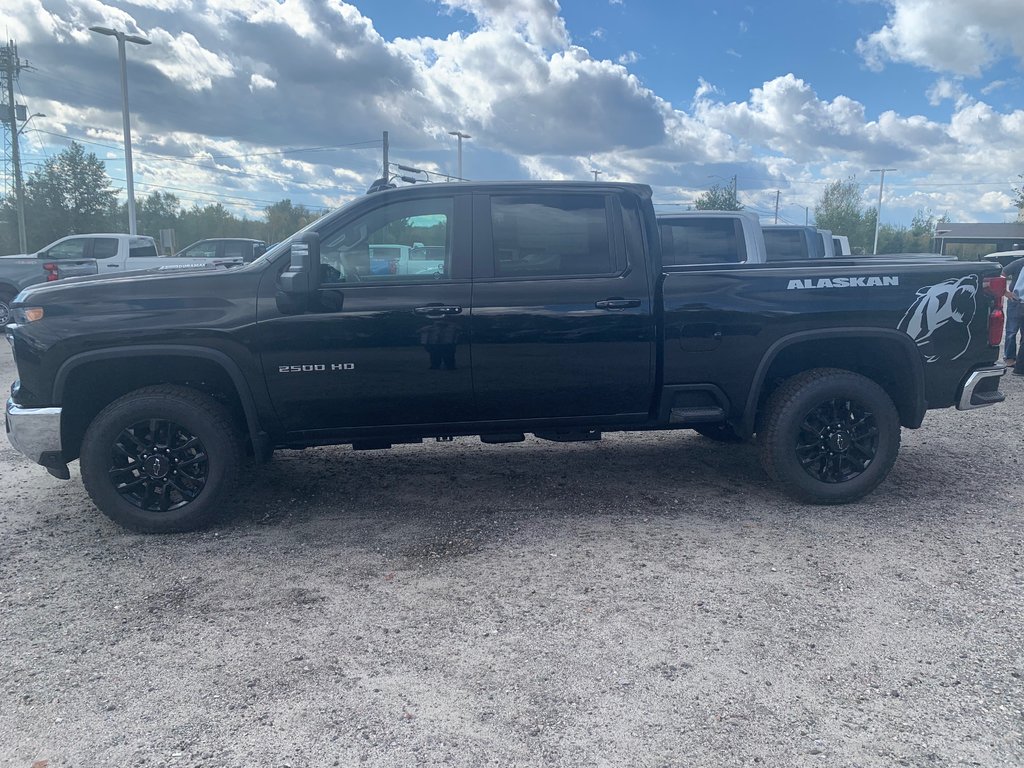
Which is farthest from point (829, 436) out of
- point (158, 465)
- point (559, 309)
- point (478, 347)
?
point (158, 465)

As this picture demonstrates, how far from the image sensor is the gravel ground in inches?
111

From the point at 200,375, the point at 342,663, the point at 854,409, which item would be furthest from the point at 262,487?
the point at 854,409

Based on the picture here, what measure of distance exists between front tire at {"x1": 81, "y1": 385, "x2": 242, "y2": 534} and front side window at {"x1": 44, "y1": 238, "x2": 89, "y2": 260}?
14.9 meters

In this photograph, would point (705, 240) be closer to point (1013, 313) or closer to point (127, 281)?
point (1013, 313)

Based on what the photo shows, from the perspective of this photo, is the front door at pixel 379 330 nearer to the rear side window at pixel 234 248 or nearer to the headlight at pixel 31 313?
the headlight at pixel 31 313

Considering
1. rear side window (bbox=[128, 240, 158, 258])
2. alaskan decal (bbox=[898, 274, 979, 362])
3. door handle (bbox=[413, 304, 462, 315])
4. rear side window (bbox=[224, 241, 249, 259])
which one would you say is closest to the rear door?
door handle (bbox=[413, 304, 462, 315])

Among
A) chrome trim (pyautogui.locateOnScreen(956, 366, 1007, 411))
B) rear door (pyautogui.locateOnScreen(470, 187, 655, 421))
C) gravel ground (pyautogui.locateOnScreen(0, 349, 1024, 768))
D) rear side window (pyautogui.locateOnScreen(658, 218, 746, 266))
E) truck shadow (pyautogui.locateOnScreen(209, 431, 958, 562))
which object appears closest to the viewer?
gravel ground (pyautogui.locateOnScreen(0, 349, 1024, 768))

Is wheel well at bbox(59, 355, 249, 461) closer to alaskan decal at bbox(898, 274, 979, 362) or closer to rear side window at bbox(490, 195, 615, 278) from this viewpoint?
rear side window at bbox(490, 195, 615, 278)

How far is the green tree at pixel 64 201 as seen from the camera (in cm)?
4622

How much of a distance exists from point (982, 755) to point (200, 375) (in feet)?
13.7

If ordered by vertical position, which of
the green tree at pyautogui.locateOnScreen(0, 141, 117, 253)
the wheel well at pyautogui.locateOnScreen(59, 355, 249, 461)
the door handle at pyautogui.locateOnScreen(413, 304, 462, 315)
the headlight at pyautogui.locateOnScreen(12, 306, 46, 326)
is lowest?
the wheel well at pyautogui.locateOnScreen(59, 355, 249, 461)

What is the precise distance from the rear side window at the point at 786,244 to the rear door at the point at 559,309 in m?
7.37

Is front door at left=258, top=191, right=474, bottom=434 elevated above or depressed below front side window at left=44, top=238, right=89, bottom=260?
below

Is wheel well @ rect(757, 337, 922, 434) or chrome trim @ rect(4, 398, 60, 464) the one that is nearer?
chrome trim @ rect(4, 398, 60, 464)
